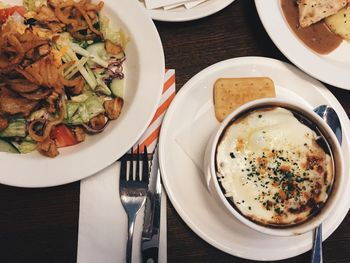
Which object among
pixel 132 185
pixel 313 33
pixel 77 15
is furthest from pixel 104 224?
pixel 313 33

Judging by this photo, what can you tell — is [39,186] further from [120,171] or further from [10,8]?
[10,8]

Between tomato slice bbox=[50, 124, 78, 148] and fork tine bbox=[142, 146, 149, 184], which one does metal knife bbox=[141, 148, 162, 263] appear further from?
tomato slice bbox=[50, 124, 78, 148]

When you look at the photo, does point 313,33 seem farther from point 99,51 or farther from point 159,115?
point 99,51

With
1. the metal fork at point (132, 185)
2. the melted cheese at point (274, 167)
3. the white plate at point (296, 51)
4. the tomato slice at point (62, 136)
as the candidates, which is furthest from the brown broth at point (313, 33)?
the tomato slice at point (62, 136)

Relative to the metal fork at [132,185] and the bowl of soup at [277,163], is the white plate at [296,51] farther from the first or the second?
the metal fork at [132,185]

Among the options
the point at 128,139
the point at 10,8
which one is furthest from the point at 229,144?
the point at 10,8
